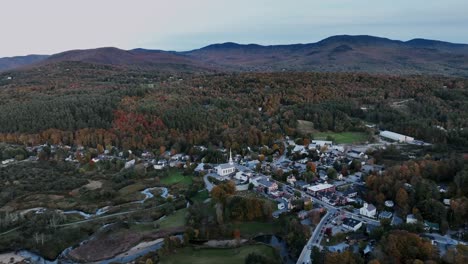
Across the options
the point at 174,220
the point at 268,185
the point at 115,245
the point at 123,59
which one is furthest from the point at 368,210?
the point at 123,59

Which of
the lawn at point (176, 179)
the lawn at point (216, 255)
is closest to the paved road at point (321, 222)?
the lawn at point (216, 255)

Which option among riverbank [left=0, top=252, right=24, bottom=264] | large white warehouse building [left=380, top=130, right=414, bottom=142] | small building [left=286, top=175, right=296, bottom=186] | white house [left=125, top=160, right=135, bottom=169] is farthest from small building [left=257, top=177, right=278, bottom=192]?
large white warehouse building [left=380, top=130, right=414, bottom=142]

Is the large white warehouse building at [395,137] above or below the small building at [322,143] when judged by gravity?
above

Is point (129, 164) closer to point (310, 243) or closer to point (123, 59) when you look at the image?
point (310, 243)

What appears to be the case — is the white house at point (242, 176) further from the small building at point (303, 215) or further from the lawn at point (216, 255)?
the lawn at point (216, 255)

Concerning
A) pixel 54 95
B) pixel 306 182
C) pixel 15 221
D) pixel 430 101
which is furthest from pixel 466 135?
pixel 54 95

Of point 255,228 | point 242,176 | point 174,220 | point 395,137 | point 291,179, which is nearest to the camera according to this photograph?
point 255,228
